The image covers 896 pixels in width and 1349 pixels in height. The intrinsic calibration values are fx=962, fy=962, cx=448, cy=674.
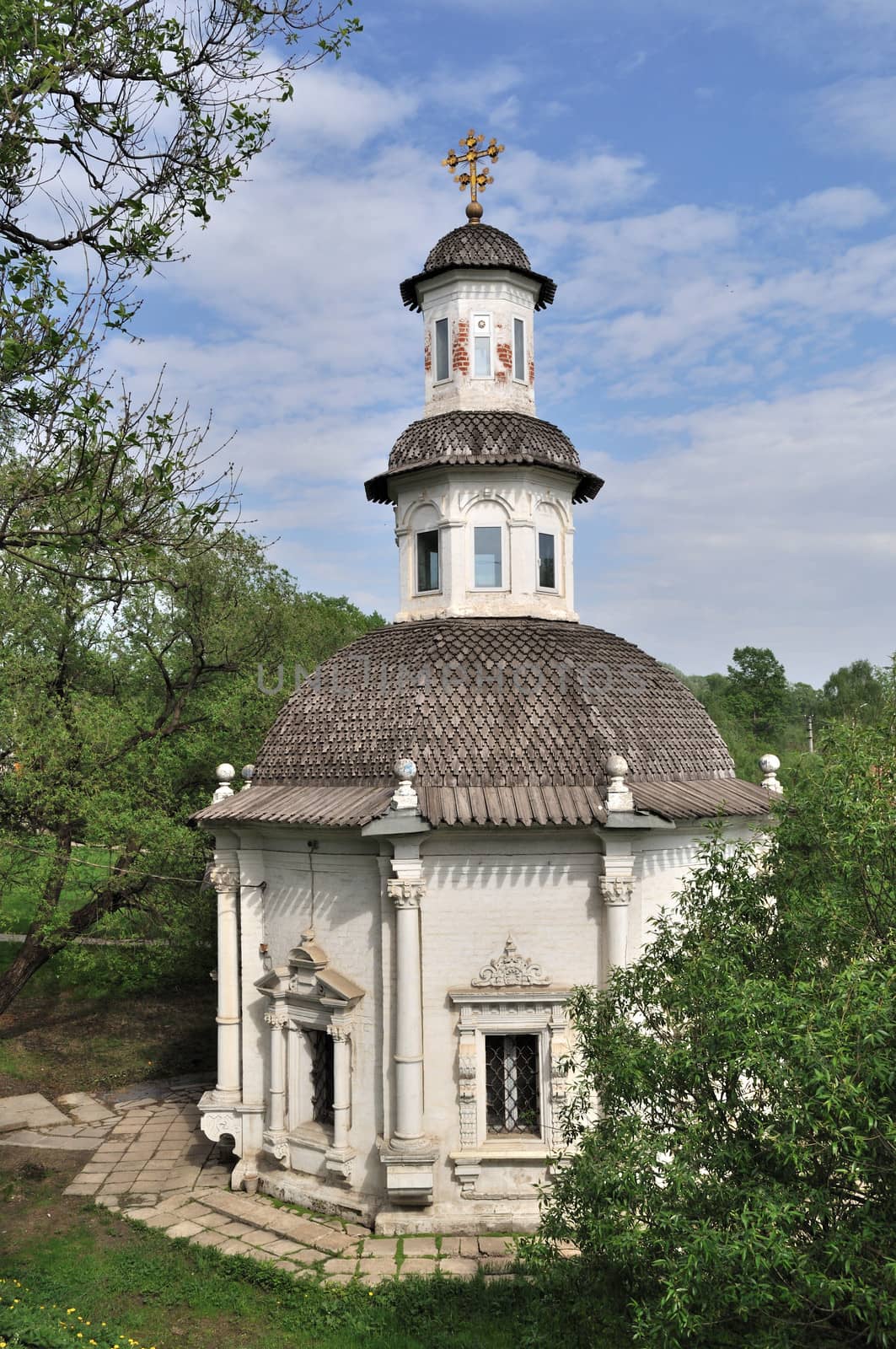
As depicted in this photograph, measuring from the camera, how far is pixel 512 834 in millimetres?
13359

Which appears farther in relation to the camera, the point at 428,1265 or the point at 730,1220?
the point at 428,1265

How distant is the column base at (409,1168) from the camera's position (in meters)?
12.7

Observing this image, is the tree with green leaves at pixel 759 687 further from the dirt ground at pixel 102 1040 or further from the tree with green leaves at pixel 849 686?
the dirt ground at pixel 102 1040

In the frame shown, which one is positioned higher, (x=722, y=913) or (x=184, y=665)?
(x=184, y=665)

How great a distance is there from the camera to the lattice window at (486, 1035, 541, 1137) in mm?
13383

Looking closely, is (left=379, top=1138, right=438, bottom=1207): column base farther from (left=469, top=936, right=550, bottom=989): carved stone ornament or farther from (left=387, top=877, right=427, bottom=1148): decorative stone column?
(left=469, top=936, right=550, bottom=989): carved stone ornament

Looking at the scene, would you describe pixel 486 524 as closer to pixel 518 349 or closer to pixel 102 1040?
pixel 518 349

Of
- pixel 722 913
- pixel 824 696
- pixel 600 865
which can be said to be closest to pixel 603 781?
pixel 600 865

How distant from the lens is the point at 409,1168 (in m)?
12.8

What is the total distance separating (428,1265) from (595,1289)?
585 centimetres

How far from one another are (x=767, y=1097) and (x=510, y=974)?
7343mm

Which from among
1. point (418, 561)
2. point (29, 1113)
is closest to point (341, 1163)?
point (29, 1113)

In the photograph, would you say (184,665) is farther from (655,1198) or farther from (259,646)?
(655,1198)

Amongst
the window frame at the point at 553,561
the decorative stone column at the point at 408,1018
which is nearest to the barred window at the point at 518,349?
the window frame at the point at 553,561
